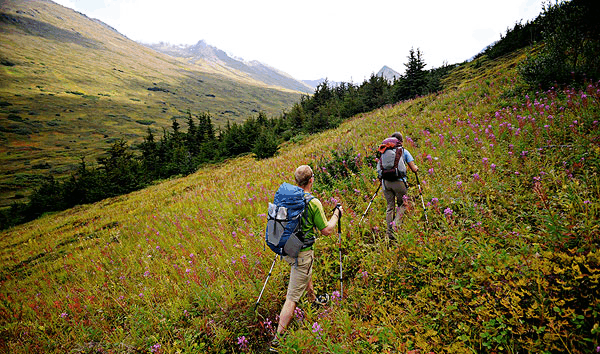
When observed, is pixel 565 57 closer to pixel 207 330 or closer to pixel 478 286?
pixel 478 286

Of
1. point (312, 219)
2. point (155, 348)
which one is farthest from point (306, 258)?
point (155, 348)

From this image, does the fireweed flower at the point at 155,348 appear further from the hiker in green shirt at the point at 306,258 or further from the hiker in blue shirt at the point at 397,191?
the hiker in blue shirt at the point at 397,191

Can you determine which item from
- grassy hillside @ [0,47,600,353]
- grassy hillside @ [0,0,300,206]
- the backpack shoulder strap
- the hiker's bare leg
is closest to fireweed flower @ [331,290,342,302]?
grassy hillside @ [0,47,600,353]

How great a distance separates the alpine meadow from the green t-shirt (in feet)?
1.80

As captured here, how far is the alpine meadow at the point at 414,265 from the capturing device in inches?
102

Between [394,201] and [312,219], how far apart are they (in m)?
2.55

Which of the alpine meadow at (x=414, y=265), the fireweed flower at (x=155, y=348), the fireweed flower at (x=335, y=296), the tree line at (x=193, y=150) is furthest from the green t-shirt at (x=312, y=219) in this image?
the tree line at (x=193, y=150)

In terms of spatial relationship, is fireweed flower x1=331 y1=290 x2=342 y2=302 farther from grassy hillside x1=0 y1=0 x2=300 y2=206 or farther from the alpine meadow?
grassy hillside x1=0 y1=0 x2=300 y2=206

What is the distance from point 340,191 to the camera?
7.39 metres

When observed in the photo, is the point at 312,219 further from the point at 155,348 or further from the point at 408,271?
the point at 155,348

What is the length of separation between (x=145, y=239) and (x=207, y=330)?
655 cm

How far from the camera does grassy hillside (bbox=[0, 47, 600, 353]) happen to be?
2.57m

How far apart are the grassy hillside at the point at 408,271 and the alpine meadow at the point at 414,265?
32mm

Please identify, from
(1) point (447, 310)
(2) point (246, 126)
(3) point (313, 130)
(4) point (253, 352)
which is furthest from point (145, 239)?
(2) point (246, 126)
